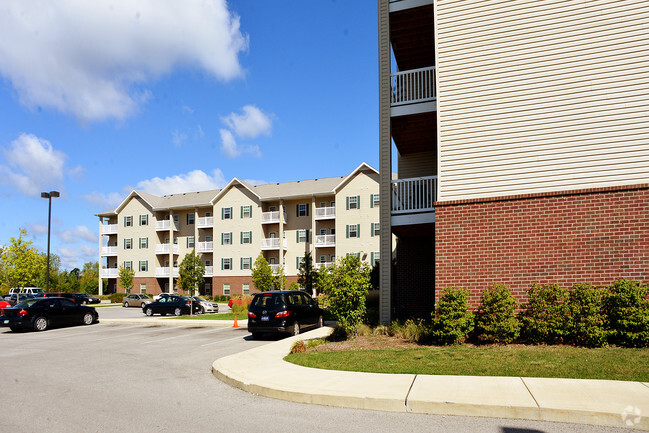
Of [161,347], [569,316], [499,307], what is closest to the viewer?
[569,316]

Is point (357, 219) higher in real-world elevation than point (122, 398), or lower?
higher

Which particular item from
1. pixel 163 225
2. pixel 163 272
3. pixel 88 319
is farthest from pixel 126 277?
pixel 88 319

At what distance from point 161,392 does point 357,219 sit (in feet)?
129

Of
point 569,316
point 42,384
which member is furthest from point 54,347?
point 569,316

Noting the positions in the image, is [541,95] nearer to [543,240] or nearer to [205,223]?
[543,240]

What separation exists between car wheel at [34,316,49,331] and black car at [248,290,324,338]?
11024 mm

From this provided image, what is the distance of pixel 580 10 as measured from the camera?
12.6 meters

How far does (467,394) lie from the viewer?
7316 millimetres

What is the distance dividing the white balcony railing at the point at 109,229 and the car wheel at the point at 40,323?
44.7m

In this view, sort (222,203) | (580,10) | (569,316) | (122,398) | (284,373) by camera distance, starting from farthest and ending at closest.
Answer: (222,203), (580,10), (569,316), (284,373), (122,398)

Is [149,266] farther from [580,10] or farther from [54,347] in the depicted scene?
[580,10]

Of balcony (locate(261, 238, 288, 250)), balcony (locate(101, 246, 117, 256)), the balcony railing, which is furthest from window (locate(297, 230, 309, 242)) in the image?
the balcony railing

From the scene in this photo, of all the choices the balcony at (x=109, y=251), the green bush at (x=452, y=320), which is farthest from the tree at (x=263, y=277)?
the green bush at (x=452, y=320)

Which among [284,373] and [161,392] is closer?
[161,392]
